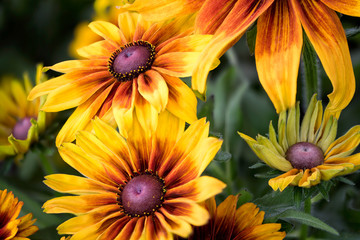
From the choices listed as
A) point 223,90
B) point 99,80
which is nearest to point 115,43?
point 99,80

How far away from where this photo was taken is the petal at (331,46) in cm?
48

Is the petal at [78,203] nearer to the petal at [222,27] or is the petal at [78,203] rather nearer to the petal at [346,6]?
the petal at [222,27]

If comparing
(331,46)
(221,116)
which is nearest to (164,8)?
(331,46)

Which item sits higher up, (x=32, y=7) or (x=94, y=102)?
(x=32, y=7)

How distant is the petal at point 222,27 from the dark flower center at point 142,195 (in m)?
0.12

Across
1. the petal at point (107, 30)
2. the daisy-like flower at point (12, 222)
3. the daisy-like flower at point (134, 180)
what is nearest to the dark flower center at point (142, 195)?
the daisy-like flower at point (134, 180)

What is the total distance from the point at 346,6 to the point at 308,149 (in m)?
0.16

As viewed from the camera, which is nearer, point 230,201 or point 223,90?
point 230,201

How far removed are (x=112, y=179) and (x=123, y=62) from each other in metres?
0.14

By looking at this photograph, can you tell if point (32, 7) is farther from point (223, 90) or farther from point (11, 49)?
point (223, 90)

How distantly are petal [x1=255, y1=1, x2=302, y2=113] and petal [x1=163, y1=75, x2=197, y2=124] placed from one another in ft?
0.27

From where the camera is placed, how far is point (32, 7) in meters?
1.32

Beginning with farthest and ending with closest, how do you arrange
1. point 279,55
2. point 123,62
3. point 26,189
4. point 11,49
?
point 11,49, point 26,189, point 123,62, point 279,55

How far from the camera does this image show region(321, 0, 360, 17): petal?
50 cm
